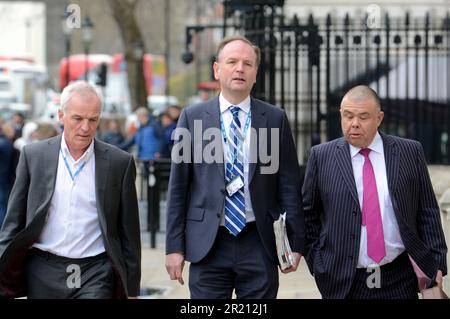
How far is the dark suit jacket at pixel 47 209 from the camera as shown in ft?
21.9

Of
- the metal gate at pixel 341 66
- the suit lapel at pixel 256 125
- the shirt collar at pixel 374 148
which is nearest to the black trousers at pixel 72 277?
the suit lapel at pixel 256 125

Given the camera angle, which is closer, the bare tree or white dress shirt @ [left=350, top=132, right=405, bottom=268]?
white dress shirt @ [left=350, top=132, right=405, bottom=268]

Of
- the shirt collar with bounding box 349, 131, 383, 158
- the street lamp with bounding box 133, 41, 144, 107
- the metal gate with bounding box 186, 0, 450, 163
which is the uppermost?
the street lamp with bounding box 133, 41, 144, 107

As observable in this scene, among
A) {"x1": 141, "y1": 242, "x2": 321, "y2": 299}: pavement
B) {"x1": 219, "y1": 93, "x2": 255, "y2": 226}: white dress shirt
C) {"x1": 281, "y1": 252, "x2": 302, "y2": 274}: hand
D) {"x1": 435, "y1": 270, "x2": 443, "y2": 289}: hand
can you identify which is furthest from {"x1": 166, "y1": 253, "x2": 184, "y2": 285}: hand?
{"x1": 141, "y1": 242, "x2": 321, "y2": 299}: pavement

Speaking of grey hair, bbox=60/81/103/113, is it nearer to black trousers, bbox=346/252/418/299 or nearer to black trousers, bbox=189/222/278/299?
black trousers, bbox=189/222/278/299

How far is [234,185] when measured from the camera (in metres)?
6.84

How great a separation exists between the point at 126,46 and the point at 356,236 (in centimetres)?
2823

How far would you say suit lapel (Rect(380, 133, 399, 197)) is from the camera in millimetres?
6770

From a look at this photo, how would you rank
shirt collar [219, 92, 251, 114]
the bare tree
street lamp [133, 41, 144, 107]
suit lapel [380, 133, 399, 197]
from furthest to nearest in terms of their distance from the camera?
street lamp [133, 41, 144, 107] → the bare tree → shirt collar [219, 92, 251, 114] → suit lapel [380, 133, 399, 197]

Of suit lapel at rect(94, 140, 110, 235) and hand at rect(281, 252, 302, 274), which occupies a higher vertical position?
suit lapel at rect(94, 140, 110, 235)

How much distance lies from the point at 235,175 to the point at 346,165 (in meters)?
0.61
